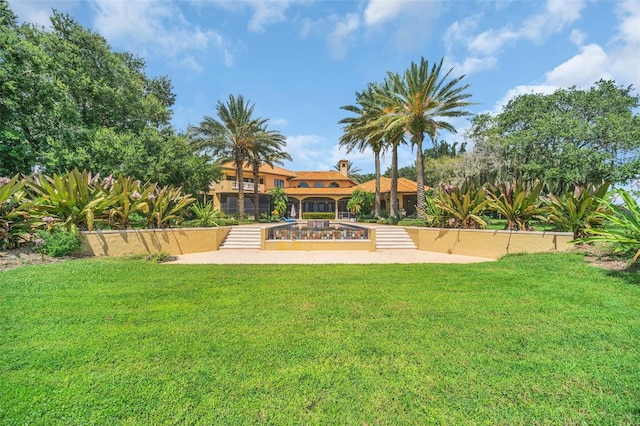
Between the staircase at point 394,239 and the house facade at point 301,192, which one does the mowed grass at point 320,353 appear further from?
the house facade at point 301,192

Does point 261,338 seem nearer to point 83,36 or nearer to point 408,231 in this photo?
point 408,231

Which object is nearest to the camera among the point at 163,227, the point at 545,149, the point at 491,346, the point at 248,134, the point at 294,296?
the point at 491,346

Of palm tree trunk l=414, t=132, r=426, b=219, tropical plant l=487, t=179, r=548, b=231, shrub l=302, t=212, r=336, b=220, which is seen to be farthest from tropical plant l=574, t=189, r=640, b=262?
shrub l=302, t=212, r=336, b=220

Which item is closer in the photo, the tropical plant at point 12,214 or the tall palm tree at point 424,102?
the tropical plant at point 12,214

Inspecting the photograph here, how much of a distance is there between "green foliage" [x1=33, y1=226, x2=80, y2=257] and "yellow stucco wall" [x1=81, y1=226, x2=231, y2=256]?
76 cm

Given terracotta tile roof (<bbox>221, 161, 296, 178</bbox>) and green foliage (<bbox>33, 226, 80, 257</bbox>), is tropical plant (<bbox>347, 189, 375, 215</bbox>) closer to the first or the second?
terracotta tile roof (<bbox>221, 161, 296, 178</bbox>)

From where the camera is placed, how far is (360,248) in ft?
48.3

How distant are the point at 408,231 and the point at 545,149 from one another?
49.9ft

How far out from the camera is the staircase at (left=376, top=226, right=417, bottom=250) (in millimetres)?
15641

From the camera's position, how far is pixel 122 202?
1162cm

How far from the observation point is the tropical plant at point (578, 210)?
962 centimetres

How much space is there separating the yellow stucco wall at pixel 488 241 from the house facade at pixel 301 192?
75.8 feet

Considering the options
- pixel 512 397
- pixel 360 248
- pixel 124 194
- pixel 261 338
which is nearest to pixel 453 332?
pixel 512 397

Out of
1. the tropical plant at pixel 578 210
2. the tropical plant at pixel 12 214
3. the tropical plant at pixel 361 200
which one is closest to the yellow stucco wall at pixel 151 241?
the tropical plant at pixel 12 214
